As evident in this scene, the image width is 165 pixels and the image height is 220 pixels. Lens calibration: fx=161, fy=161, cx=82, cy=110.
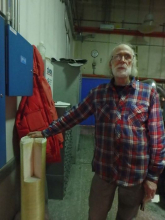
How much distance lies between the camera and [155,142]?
99cm

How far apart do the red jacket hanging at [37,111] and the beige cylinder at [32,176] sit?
1.02 ft

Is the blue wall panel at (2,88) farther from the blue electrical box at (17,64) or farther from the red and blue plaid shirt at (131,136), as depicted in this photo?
the red and blue plaid shirt at (131,136)

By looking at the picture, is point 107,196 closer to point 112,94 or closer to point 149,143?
point 149,143

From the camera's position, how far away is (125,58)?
1.08m

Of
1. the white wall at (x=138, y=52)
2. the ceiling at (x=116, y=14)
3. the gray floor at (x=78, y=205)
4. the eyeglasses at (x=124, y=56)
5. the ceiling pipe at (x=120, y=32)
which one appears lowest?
the gray floor at (x=78, y=205)

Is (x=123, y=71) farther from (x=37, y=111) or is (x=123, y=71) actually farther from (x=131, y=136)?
(x=37, y=111)

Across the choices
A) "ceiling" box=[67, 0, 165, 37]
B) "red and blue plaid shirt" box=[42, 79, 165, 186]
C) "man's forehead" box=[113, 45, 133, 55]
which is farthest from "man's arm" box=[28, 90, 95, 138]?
"ceiling" box=[67, 0, 165, 37]

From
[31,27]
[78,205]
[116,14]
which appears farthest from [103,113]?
[116,14]

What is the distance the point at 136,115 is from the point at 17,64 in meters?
0.82

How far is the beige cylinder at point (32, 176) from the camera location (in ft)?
3.17

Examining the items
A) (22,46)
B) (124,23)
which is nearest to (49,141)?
(22,46)

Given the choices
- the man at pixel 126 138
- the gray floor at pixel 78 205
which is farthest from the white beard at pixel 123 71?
the gray floor at pixel 78 205

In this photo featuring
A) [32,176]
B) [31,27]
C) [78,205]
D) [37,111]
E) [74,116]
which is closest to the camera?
[32,176]

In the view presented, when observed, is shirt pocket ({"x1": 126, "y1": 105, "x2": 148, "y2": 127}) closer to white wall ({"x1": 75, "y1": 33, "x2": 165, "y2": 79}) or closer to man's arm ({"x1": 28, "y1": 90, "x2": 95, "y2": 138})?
man's arm ({"x1": 28, "y1": 90, "x2": 95, "y2": 138})
